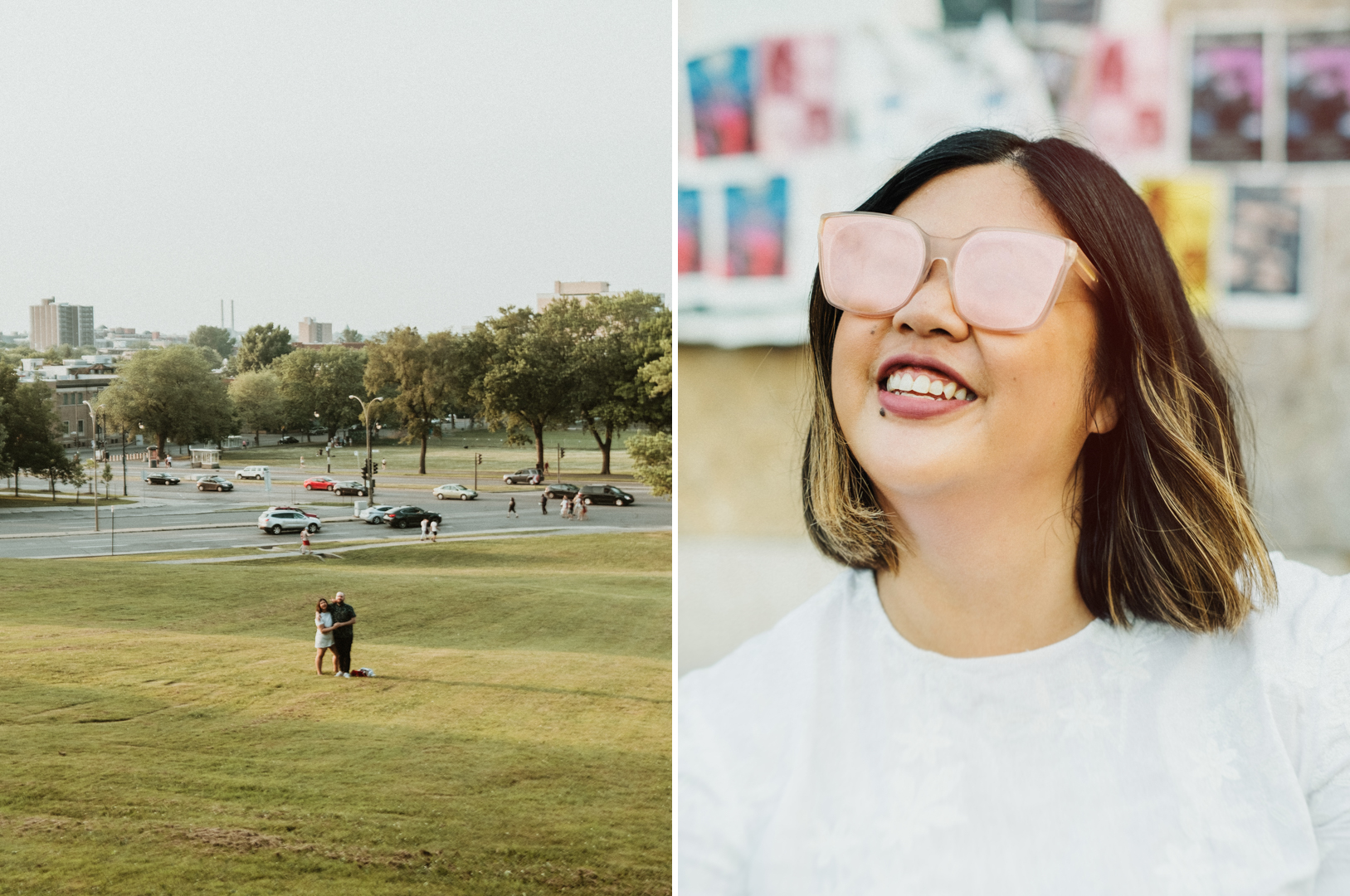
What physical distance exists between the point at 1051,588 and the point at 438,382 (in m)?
2.96

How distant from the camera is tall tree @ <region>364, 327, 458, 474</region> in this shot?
13.4ft

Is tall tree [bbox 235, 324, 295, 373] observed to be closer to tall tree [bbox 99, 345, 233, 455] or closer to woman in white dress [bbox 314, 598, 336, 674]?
tall tree [bbox 99, 345, 233, 455]

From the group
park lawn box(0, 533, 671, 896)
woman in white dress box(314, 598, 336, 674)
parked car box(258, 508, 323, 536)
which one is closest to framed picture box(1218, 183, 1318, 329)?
park lawn box(0, 533, 671, 896)

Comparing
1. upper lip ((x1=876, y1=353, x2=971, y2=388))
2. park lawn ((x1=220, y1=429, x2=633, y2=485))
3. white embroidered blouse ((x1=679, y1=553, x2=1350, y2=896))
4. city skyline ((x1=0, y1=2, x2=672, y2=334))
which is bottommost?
white embroidered blouse ((x1=679, y1=553, x2=1350, y2=896))

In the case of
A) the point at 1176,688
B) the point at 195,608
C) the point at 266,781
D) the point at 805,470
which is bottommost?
the point at 266,781

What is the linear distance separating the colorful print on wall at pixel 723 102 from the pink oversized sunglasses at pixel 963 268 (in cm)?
31

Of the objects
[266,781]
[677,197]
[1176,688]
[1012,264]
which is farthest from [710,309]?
[266,781]

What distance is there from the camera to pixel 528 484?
14.5 ft

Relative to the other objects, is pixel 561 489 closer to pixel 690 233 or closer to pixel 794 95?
pixel 690 233

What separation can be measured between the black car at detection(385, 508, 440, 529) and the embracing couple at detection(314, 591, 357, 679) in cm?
38

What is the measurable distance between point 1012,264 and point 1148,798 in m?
0.91

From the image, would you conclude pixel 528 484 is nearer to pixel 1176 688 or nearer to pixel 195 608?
pixel 195 608

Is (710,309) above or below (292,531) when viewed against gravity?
above

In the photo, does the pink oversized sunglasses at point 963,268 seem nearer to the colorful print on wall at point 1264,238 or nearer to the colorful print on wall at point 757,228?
the colorful print on wall at point 757,228
